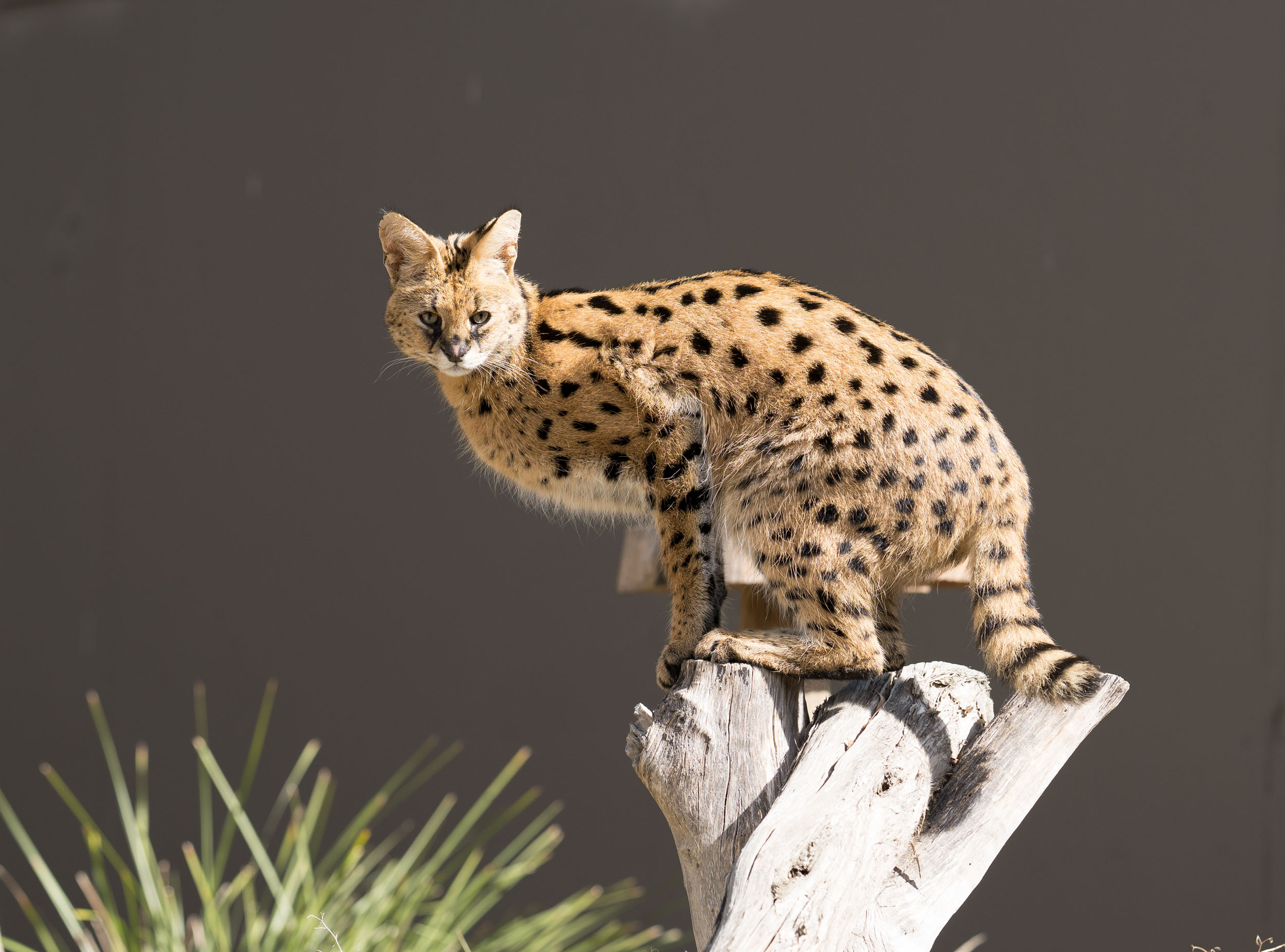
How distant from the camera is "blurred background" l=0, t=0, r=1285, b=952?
4527mm

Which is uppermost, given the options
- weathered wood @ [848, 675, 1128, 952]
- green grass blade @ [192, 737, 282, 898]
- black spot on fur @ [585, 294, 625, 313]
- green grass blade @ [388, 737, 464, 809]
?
black spot on fur @ [585, 294, 625, 313]

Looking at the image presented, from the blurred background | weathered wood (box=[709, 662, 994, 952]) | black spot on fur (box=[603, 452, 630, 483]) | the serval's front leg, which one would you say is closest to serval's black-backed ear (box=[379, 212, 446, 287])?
black spot on fur (box=[603, 452, 630, 483])

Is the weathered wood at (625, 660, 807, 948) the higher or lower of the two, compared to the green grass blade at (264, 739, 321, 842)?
higher

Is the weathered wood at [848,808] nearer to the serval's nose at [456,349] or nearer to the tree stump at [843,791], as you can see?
the tree stump at [843,791]

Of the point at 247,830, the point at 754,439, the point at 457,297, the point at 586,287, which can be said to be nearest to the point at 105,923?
the point at 247,830

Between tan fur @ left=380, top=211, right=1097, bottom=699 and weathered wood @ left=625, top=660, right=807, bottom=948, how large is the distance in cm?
11

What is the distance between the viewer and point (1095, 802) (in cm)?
459

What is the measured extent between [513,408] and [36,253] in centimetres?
521

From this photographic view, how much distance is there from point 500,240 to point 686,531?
35.5 inches

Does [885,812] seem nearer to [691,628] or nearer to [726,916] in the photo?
[726,916]

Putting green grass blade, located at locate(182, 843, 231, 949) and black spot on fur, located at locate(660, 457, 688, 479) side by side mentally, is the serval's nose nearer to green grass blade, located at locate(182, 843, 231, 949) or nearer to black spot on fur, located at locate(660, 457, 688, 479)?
black spot on fur, located at locate(660, 457, 688, 479)

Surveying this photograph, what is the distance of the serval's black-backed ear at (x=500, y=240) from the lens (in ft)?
9.02

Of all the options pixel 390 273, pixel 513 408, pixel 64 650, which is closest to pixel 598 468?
pixel 513 408

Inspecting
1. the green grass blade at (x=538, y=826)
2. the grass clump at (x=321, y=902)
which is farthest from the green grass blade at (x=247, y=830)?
the green grass blade at (x=538, y=826)
